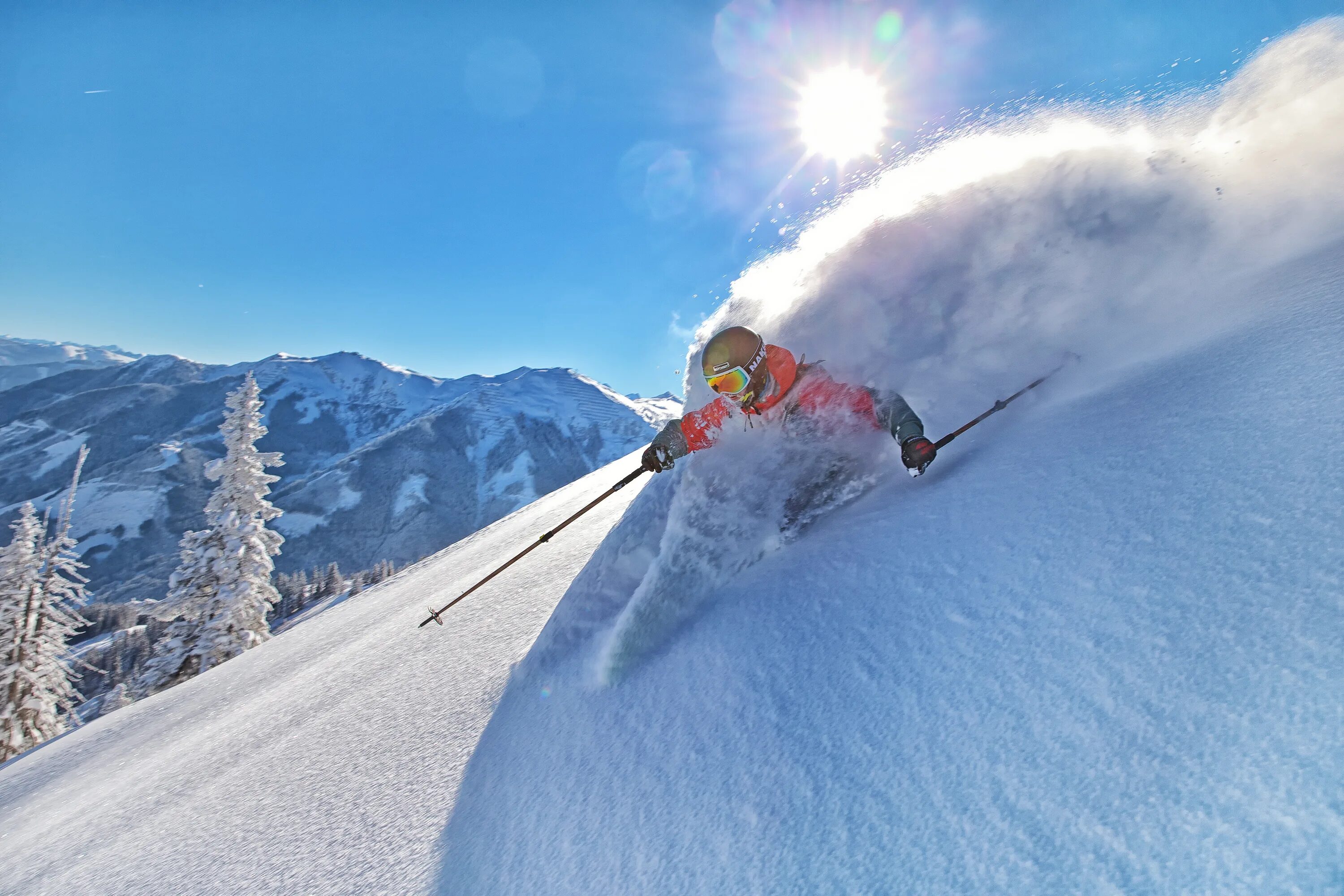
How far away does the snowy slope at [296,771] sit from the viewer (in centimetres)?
309

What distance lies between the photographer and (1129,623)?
1989mm

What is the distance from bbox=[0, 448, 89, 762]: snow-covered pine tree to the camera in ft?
60.3

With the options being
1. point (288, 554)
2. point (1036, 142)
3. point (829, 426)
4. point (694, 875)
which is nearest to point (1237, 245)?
point (1036, 142)

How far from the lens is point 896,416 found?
12.5 ft

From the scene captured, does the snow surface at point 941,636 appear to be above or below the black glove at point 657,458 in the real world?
below

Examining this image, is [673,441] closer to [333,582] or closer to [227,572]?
[227,572]

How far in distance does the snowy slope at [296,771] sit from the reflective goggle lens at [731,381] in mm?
2640

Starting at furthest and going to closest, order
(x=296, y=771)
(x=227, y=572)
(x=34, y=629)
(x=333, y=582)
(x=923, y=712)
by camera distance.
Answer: (x=333, y=582), (x=227, y=572), (x=34, y=629), (x=296, y=771), (x=923, y=712)

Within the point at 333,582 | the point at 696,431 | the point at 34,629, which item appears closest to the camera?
the point at 696,431

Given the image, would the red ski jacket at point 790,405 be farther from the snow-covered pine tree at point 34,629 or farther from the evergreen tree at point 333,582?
the evergreen tree at point 333,582

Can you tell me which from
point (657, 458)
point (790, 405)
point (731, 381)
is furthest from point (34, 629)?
point (790, 405)

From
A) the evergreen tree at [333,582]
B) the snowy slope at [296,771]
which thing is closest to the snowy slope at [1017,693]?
the snowy slope at [296,771]

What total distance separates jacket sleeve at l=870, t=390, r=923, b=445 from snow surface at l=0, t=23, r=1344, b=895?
379 mm

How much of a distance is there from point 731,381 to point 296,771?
4235 millimetres
